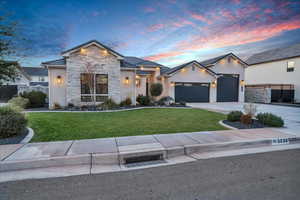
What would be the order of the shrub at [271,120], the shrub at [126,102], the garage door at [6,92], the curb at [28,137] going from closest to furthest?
1. the curb at [28,137]
2. the shrub at [271,120]
3. the shrub at [126,102]
4. the garage door at [6,92]

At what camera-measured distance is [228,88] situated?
1930 centimetres

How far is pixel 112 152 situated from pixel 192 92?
51.5 ft

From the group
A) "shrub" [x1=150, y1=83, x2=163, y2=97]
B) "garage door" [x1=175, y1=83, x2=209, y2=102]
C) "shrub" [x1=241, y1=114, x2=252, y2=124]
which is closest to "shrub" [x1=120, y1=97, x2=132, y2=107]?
"shrub" [x1=150, y1=83, x2=163, y2=97]

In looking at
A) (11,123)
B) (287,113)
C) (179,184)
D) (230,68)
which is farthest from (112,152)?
(230,68)

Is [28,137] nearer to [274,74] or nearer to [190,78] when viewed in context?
[190,78]

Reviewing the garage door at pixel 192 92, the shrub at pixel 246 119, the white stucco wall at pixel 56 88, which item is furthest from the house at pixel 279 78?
the white stucco wall at pixel 56 88

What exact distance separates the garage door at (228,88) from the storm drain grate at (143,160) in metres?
17.5

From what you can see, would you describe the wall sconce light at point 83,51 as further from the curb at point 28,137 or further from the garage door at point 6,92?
the garage door at point 6,92

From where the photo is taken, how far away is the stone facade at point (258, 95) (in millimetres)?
17975

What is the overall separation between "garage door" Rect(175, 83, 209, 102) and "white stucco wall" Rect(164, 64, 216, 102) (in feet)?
1.57

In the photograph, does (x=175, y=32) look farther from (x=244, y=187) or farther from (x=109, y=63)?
(x=244, y=187)

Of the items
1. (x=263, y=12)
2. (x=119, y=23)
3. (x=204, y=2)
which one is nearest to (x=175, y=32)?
(x=204, y=2)

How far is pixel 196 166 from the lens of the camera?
3.37 m

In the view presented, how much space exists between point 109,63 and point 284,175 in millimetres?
12637
